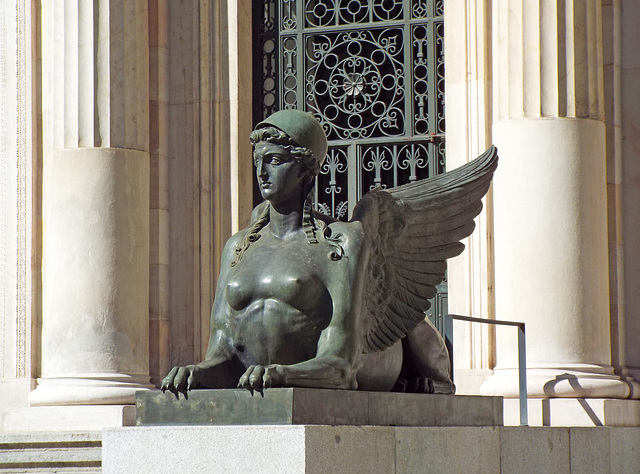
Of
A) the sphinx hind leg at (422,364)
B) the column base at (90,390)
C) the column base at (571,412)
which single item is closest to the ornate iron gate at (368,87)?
Answer: the column base at (90,390)

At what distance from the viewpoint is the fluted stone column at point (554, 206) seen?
11820 millimetres

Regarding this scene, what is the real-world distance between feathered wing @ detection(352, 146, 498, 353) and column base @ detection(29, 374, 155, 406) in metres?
5.52

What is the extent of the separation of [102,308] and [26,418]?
1383mm

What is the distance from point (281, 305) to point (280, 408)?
0.76 metres

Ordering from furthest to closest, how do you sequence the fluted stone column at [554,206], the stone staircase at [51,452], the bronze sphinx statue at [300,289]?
1. the fluted stone column at [554,206]
2. the stone staircase at [51,452]
3. the bronze sphinx statue at [300,289]

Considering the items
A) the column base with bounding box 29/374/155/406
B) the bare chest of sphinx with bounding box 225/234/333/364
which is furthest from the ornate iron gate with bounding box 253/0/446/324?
the bare chest of sphinx with bounding box 225/234/333/364

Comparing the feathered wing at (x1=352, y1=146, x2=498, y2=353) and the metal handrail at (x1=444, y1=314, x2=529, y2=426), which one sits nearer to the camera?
the feathered wing at (x1=352, y1=146, x2=498, y2=353)

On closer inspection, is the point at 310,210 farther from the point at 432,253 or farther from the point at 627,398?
the point at 627,398

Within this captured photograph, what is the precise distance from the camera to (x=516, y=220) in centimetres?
1209

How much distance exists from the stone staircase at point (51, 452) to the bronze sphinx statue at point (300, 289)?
4.69m

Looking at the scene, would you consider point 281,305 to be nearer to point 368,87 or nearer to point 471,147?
point 471,147

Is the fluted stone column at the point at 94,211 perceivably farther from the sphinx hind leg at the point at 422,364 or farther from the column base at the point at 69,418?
the sphinx hind leg at the point at 422,364

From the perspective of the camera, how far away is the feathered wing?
757cm

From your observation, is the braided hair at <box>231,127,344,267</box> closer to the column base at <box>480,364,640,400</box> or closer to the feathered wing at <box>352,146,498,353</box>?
the feathered wing at <box>352,146,498,353</box>
